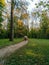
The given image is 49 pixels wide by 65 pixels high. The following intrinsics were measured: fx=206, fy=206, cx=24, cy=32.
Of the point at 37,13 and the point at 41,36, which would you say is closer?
the point at 37,13

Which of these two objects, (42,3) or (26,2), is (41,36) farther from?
(42,3)

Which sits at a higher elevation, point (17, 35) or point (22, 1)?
point (22, 1)

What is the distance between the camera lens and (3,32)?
162ft

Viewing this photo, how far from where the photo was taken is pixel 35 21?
2800 inches

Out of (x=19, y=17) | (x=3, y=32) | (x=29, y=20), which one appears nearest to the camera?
(x=3, y=32)

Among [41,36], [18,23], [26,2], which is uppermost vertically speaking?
[26,2]

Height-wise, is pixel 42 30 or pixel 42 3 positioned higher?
pixel 42 3

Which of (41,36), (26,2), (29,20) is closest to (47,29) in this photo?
(41,36)

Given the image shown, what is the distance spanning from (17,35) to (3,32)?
4.76 metres

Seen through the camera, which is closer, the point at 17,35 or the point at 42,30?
the point at 17,35

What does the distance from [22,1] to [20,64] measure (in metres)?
18.2

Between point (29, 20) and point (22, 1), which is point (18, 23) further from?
point (22, 1)

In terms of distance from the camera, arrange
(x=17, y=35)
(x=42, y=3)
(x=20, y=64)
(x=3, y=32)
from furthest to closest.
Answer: (x=17, y=35), (x=3, y=32), (x=42, y=3), (x=20, y=64)

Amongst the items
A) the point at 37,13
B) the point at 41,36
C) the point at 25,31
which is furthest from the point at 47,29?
the point at 37,13
